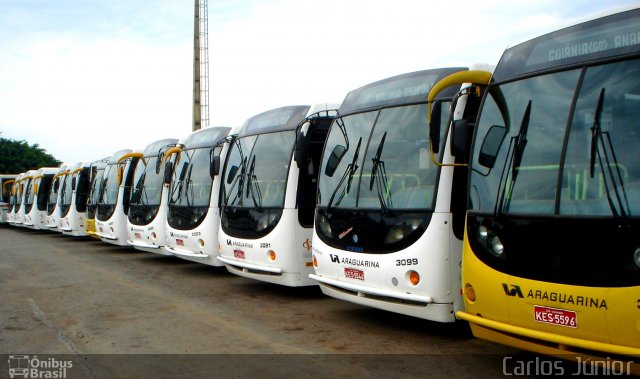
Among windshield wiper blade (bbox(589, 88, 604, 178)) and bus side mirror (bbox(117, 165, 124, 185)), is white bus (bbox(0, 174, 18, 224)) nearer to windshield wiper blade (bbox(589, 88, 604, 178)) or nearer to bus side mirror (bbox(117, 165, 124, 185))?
bus side mirror (bbox(117, 165, 124, 185))

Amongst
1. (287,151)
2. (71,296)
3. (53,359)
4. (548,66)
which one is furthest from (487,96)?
(71,296)

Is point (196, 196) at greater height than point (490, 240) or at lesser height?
greater

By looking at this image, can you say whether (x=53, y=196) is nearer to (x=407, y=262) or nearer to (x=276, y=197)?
(x=276, y=197)

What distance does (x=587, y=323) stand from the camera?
4590mm

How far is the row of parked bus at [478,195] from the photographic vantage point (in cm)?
469

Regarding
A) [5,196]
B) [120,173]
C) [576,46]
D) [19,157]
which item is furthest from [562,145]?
[19,157]

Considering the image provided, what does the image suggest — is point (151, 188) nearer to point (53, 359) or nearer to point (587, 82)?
point (53, 359)

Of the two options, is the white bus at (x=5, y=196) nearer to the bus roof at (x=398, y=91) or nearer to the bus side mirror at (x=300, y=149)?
the bus side mirror at (x=300, y=149)

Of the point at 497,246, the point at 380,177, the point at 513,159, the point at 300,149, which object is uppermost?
the point at 300,149

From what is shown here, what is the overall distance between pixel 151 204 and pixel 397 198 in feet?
28.2

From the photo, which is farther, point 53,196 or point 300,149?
point 53,196

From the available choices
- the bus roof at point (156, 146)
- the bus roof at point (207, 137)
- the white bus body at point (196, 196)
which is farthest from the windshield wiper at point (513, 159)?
the bus roof at point (156, 146)

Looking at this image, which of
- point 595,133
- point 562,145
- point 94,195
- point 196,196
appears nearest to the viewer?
point 595,133

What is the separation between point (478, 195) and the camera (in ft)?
18.9
